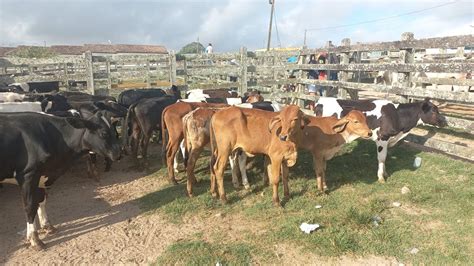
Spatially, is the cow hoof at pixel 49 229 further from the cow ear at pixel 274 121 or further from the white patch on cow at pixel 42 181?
the cow ear at pixel 274 121

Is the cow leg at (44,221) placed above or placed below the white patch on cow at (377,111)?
below

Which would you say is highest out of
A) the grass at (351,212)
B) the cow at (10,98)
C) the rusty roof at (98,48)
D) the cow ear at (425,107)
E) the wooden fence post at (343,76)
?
the rusty roof at (98,48)

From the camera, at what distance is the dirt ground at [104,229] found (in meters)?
4.67

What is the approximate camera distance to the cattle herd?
5.02m

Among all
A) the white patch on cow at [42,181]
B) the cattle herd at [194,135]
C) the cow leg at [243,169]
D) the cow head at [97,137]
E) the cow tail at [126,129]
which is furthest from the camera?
the cow tail at [126,129]

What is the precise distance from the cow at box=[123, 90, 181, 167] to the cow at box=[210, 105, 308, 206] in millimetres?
2535

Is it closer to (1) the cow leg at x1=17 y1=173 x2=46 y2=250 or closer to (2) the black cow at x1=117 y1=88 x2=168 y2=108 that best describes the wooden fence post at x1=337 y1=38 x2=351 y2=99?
(2) the black cow at x1=117 y1=88 x2=168 y2=108

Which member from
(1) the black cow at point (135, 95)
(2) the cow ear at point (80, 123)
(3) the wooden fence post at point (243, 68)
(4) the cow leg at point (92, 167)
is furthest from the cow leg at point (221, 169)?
(3) the wooden fence post at point (243, 68)

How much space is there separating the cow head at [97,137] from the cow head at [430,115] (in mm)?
5944

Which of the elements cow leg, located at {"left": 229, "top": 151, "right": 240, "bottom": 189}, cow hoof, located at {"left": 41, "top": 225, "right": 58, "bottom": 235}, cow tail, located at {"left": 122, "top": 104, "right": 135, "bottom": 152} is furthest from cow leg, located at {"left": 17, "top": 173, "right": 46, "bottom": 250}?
cow leg, located at {"left": 229, "top": 151, "right": 240, "bottom": 189}

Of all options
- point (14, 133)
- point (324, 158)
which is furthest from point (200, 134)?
point (14, 133)

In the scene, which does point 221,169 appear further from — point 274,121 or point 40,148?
point 40,148

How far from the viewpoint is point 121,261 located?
181 inches

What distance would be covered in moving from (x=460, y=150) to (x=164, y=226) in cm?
569
